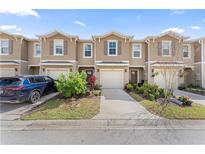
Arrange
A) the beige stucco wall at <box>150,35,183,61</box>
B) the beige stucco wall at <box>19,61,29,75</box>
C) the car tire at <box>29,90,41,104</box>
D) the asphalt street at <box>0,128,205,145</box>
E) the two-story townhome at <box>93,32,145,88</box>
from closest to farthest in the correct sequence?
the asphalt street at <box>0,128,205,145</box>, the car tire at <box>29,90,41,104</box>, the two-story townhome at <box>93,32,145,88</box>, the beige stucco wall at <box>150,35,183,61</box>, the beige stucco wall at <box>19,61,29,75</box>

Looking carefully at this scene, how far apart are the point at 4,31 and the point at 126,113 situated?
16563 millimetres

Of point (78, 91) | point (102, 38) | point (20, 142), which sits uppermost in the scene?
point (102, 38)

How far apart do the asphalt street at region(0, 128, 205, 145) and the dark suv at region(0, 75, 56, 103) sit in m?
3.91

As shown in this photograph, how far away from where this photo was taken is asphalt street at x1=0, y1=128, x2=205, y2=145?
5.14 metres

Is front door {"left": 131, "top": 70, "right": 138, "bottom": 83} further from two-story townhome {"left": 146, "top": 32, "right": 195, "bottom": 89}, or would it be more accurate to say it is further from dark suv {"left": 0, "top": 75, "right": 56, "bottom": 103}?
dark suv {"left": 0, "top": 75, "right": 56, "bottom": 103}

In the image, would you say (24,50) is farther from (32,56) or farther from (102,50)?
(102,50)

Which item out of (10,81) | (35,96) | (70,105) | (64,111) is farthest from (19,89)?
(64,111)

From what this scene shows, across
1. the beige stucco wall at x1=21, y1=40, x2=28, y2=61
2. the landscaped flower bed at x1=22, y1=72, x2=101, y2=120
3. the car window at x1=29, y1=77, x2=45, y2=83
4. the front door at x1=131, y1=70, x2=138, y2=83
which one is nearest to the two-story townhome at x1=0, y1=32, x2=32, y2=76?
the beige stucco wall at x1=21, y1=40, x2=28, y2=61

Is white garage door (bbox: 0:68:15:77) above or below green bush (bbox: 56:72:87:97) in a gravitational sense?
above

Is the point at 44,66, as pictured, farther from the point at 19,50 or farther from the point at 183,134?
the point at 183,134

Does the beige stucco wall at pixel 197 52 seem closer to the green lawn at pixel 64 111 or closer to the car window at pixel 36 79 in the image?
the green lawn at pixel 64 111

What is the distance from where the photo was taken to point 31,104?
10.4m

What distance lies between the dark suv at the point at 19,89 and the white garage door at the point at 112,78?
809 centimetres

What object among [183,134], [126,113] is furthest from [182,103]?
[183,134]
